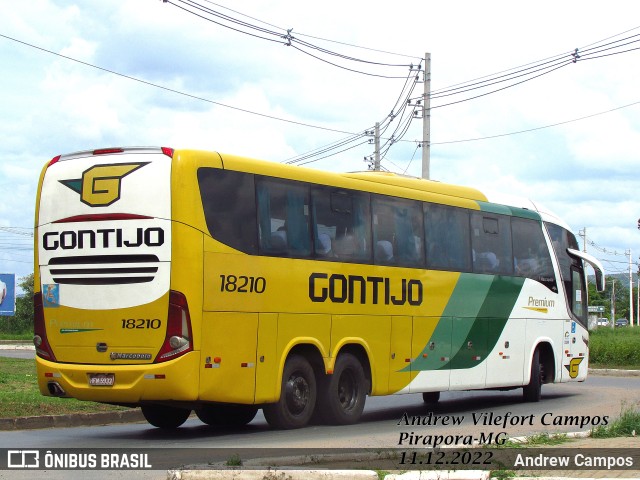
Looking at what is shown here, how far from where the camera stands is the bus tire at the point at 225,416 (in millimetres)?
16641

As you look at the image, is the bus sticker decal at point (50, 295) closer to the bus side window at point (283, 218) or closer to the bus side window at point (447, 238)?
the bus side window at point (283, 218)

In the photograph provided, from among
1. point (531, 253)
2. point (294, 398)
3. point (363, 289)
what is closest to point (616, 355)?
point (531, 253)

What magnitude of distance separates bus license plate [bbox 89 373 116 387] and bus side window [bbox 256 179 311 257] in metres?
2.66

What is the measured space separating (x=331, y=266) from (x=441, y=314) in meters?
3.25

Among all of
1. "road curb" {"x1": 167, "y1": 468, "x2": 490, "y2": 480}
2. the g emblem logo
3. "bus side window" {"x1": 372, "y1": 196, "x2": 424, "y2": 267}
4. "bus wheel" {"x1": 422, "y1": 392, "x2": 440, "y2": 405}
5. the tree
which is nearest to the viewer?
"road curb" {"x1": 167, "y1": 468, "x2": 490, "y2": 480}

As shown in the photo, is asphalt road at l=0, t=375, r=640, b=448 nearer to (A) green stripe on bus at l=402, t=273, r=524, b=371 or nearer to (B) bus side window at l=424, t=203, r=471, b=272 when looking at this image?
(A) green stripe on bus at l=402, t=273, r=524, b=371

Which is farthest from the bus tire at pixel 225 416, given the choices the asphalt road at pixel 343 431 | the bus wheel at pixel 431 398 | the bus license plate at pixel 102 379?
the bus wheel at pixel 431 398

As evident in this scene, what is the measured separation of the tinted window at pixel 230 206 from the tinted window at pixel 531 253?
7785 millimetres

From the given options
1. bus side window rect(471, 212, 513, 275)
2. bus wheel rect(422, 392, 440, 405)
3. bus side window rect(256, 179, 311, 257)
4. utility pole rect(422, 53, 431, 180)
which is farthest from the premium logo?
utility pole rect(422, 53, 431, 180)

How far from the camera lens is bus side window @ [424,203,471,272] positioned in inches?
731

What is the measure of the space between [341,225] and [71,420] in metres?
5.12

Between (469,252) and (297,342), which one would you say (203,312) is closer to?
(297,342)

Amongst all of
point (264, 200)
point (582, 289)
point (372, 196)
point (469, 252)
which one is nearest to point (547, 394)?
point (582, 289)

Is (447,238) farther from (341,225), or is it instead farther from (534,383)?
(534,383)
